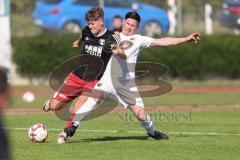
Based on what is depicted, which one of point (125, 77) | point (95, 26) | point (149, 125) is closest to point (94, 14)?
point (95, 26)

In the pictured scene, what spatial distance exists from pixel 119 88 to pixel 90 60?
2.33ft

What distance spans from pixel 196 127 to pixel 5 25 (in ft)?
47.3

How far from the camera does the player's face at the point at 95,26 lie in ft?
39.9

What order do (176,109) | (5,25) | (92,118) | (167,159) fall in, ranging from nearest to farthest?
(167,159), (92,118), (176,109), (5,25)

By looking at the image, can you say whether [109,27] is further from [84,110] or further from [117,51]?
[117,51]

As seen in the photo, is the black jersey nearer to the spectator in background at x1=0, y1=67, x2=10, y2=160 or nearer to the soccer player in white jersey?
the soccer player in white jersey

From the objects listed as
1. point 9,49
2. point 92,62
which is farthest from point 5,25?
point 92,62

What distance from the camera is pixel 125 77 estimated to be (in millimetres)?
12453

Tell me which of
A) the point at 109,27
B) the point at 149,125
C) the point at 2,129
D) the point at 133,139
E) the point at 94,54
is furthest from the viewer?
the point at 109,27

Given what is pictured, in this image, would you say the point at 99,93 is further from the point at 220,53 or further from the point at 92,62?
the point at 220,53

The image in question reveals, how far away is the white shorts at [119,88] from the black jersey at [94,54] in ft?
0.71

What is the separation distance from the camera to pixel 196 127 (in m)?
15.3

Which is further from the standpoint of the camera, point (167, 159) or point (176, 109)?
point (176, 109)

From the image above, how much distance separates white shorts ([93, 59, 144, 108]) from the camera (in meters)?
12.3
